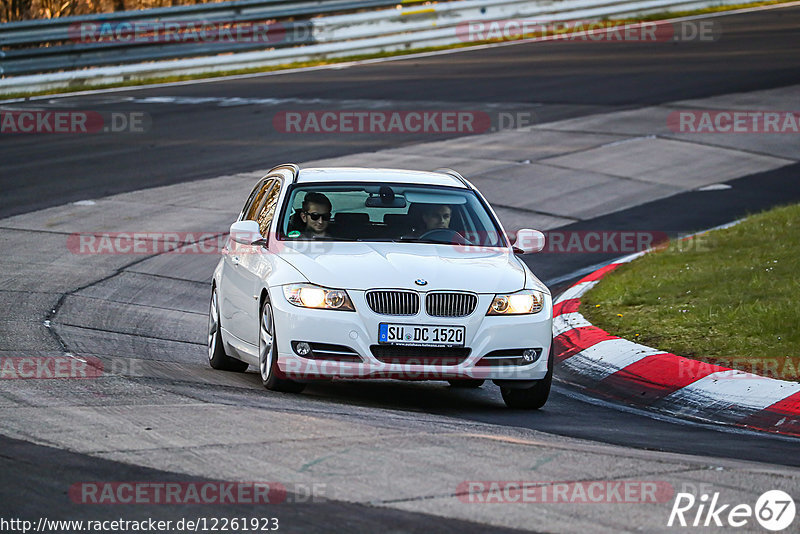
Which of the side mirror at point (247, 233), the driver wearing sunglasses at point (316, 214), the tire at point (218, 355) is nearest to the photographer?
the side mirror at point (247, 233)

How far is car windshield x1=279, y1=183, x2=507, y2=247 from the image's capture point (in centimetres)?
902

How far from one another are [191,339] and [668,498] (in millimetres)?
6223

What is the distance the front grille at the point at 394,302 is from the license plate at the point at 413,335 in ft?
0.31

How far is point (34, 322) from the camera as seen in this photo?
10422 millimetres

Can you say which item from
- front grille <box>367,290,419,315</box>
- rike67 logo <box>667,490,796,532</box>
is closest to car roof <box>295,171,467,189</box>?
front grille <box>367,290,419,315</box>

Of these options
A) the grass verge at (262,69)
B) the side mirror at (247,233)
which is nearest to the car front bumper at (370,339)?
the side mirror at (247,233)

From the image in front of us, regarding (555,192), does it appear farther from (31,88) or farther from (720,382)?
(31,88)

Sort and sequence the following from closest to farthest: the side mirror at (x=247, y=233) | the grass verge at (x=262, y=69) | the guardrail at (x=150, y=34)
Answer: the side mirror at (x=247, y=233), the guardrail at (x=150, y=34), the grass verge at (x=262, y=69)

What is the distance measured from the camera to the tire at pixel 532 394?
8328mm

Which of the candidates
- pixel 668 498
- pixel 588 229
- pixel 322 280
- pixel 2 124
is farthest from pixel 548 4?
pixel 668 498

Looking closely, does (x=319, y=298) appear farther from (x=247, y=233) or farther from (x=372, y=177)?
(x=372, y=177)

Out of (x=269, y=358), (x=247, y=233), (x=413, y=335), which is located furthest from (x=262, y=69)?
(x=413, y=335)

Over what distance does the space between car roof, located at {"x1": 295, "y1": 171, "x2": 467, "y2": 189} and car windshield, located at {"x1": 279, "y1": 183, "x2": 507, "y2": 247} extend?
0.25 feet

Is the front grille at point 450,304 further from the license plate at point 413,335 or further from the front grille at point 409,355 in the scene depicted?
the front grille at point 409,355
